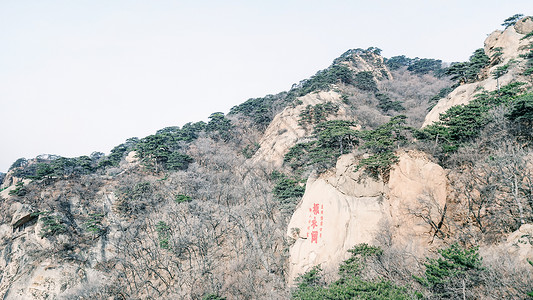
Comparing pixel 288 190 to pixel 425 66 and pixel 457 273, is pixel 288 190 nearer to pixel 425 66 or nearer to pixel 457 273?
pixel 457 273

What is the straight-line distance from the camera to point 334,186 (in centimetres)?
2050

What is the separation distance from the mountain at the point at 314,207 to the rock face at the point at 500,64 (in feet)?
0.52

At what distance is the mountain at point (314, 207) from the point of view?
45.1 feet

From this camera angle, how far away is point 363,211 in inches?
723

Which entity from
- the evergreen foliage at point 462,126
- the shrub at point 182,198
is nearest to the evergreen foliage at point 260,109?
the shrub at point 182,198

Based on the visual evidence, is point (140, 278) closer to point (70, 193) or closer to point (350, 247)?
point (70, 193)

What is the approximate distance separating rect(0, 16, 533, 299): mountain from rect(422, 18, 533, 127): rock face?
0.52 ft

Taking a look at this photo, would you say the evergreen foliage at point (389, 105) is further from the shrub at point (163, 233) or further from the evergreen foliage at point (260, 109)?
the shrub at point (163, 233)

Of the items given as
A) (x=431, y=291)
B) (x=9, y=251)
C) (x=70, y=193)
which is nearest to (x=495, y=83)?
(x=431, y=291)

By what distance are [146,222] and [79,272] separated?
7.41 metres

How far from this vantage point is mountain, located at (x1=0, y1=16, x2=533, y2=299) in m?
13.8

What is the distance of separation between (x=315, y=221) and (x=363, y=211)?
3.47 meters

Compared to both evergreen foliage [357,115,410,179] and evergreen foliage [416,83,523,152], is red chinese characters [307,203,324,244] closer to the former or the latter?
evergreen foliage [357,115,410,179]

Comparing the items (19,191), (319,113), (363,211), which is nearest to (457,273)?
(363,211)
